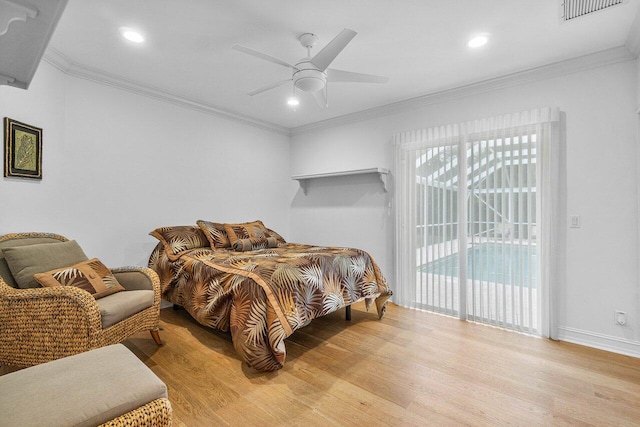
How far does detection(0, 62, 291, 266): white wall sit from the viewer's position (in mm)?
2676

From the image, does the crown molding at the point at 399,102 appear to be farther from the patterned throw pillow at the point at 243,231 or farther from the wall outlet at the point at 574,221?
the patterned throw pillow at the point at 243,231

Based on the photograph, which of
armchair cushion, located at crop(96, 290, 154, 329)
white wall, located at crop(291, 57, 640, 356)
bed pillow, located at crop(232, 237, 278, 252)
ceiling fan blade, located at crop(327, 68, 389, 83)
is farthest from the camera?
bed pillow, located at crop(232, 237, 278, 252)

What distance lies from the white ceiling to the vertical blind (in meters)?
0.66

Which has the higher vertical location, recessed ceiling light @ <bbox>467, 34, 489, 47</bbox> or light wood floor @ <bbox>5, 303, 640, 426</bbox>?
recessed ceiling light @ <bbox>467, 34, 489, 47</bbox>

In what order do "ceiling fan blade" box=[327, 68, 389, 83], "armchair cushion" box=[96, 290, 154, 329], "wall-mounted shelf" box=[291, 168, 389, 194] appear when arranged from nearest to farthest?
1. "armchair cushion" box=[96, 290, 154, 329]
2. "ceiling fan blade" box=[327, 68, 389, 83]
3. "wall-mounted shelf" box=[291, 168, 389, 194]

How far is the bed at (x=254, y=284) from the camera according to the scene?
220cm

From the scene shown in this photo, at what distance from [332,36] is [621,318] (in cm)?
336

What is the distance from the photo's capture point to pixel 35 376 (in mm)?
1108

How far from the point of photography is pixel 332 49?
204 cm

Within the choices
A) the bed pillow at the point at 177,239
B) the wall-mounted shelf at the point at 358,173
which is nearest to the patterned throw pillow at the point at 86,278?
the bed pillow at the point at 177,239

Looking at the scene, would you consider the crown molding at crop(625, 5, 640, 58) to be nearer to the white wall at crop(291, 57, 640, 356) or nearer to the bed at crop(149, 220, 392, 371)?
the white wall at crop(291, 57, 640, 356)

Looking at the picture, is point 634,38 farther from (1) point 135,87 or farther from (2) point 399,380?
(1) point 135,87

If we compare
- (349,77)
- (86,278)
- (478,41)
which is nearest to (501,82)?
(478,41)

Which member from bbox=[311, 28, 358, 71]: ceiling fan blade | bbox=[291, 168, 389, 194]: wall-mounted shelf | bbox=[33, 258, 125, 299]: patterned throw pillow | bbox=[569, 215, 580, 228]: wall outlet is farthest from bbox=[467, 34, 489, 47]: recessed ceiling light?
bbox=[33, 258, 125, 299]: patterned throw pillow
